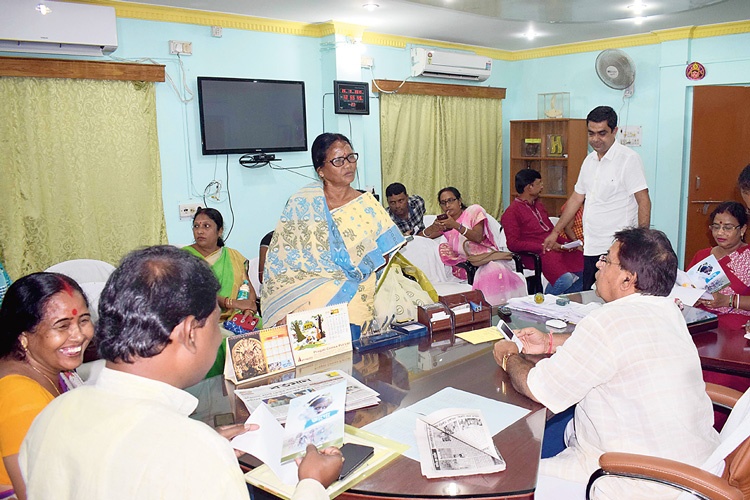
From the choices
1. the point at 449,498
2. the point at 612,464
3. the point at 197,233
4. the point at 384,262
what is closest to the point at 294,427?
the point at 449,498

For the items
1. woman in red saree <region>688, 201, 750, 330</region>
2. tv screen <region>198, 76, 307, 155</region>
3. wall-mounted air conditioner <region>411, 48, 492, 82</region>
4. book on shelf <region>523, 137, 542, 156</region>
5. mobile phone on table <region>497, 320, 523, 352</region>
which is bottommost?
mobile phone on table <region>497, 320, 523, 352</region>

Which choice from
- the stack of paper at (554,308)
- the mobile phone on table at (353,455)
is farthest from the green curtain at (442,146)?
the mobile phone on table at (353,455)

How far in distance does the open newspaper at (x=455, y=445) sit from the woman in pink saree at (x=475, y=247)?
114 inches

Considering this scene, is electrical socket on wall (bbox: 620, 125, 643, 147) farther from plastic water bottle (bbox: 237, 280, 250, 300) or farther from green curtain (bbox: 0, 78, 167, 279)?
green curtain (bbox: 0, 78, 167, 279)

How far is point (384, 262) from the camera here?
2.69m

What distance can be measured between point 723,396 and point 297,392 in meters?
1.39

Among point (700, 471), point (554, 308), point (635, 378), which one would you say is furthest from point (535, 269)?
point (700, 471)

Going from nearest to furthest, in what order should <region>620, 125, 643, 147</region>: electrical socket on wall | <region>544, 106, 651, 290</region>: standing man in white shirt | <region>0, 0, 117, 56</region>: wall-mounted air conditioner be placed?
1. <region>0, 0, 117, 56</region>: wall-mounted air conditioner
2. <region>544, 106, 651, 290</region>: standing man in white shirt
3. <region>620, 125, 643, 147</region>: electrical socket on wall

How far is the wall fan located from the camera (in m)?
6.03

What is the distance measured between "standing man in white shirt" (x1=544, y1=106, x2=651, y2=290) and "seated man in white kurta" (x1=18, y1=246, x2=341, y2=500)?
3.38 meters

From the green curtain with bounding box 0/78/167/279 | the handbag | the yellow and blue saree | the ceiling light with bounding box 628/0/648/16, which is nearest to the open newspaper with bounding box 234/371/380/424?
the yellow and blue saree

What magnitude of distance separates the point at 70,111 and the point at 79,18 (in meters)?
0.64

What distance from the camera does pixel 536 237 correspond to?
15.9 feet

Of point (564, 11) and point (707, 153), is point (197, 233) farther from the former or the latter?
point (707, 153)
